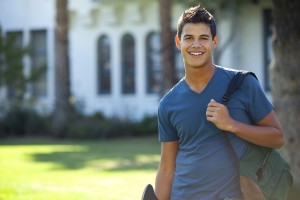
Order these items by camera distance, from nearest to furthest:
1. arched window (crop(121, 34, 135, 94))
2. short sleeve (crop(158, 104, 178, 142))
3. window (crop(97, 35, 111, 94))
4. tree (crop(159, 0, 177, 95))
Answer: short sleeve (crop(158, 104, 178, 142)), tree (crop(159, 0, 177, 95)), arched window (crop(121, 34, 135, 94)), window (crop(97, 35, 111, 94))

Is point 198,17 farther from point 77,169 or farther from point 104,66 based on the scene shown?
point 104,66

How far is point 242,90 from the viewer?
13.1 feet

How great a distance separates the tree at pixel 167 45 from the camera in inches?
802

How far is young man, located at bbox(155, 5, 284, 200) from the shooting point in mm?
3932

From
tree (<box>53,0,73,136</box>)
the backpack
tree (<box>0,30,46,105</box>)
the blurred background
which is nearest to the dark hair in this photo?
the backpack

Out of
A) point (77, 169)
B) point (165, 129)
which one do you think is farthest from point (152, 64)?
point (165, 129)

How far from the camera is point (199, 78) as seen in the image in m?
4.11

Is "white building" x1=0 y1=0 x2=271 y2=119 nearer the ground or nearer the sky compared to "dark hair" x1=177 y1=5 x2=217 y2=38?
nearer the ground

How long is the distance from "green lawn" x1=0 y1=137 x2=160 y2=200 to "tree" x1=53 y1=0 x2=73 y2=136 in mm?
1836

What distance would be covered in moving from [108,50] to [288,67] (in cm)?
1956

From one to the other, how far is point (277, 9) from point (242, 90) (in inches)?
219

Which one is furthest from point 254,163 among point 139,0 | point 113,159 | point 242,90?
point 139,0

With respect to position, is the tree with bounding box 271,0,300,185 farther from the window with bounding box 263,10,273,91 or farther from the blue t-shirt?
the window with bounding box 263,10,273,91

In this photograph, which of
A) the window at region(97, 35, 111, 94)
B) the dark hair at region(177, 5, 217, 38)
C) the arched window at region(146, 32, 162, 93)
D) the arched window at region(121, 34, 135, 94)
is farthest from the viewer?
the window at region(97, 35, 111, 94)
